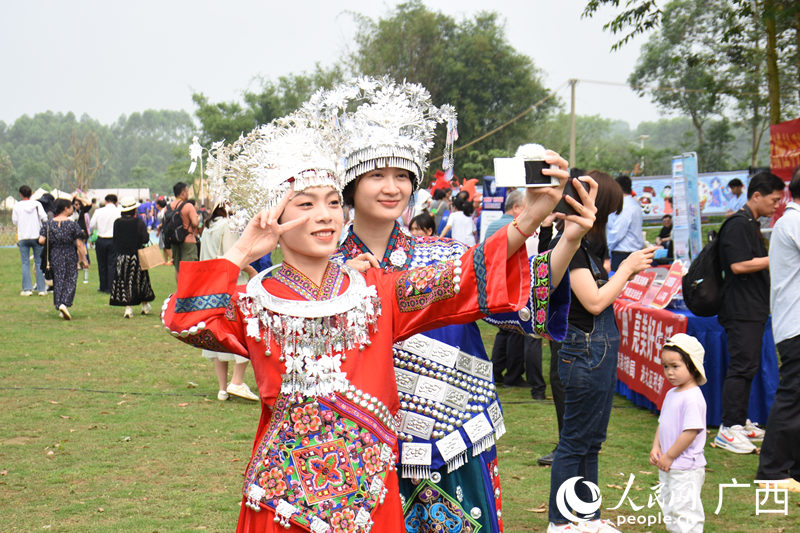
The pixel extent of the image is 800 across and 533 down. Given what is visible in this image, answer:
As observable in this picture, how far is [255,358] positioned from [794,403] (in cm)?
399

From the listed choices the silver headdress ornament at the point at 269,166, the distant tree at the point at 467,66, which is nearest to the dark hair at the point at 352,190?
the silver headdress ornament at the point at 269,166

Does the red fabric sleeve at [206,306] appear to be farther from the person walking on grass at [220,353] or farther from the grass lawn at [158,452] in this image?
the person walking on grass at [220,353]

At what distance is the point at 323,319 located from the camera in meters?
2.40

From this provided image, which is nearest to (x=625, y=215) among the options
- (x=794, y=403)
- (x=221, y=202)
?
(x=794, y=403)

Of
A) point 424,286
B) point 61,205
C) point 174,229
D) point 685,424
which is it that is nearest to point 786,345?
point 685,424

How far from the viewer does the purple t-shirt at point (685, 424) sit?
4.27 meters

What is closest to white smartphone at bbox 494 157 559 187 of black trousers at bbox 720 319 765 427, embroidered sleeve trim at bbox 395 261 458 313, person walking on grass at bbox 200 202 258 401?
embroidered sleeve trim at bbox 395 261 458 313

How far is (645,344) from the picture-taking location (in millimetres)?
7168

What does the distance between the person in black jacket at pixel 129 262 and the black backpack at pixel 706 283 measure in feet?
29.9

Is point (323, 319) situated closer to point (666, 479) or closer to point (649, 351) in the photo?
point (666, 479)

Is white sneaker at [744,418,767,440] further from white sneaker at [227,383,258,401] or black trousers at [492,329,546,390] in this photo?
white sneaker at [227,383,258,401]

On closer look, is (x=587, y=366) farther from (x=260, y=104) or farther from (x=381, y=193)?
(x=260, y=104)

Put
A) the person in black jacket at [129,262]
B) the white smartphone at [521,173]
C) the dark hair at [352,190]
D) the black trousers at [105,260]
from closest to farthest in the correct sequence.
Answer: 1. the white smartphone at [521,173]
2. the dark hair at [352,190]
3. the person in black jacket at [129,262]
4. the black trousers at [105,260]

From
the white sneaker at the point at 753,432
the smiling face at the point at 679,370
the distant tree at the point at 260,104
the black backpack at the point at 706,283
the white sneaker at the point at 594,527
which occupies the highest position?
the distant tree at the point at 260,104
